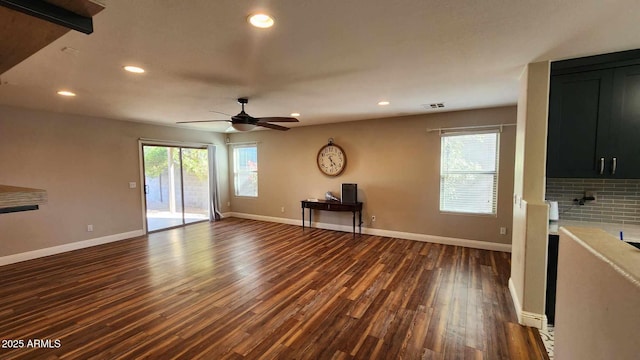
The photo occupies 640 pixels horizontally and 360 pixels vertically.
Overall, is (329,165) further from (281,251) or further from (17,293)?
(17,293)

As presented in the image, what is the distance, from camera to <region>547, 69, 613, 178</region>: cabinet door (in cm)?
241

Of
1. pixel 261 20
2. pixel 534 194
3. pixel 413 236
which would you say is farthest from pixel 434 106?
pixel 261 20

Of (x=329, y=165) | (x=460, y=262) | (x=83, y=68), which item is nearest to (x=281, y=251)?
(x=329, y=165)

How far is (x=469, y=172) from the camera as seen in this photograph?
4.76 metres

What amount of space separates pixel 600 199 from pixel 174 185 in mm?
7321

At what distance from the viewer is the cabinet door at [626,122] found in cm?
232

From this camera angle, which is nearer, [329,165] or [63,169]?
[63,169]

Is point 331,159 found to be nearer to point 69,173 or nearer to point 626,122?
point 626,122

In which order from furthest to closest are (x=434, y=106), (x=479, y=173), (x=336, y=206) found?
(x=336, y=206) → (x=479, y=173) → (x=434, y=106)

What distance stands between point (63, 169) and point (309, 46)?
5.05 meters

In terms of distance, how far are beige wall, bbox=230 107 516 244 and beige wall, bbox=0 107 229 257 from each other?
302 centimetres

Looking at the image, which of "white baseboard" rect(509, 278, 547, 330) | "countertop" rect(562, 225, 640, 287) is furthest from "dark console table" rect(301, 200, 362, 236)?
"countertop" rect(562, 225, 640, 287)

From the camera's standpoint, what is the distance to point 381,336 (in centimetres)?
236

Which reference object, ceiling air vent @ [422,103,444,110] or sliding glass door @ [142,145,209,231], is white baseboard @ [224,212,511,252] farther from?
ceiling air vent @ [422,103,444,110]
